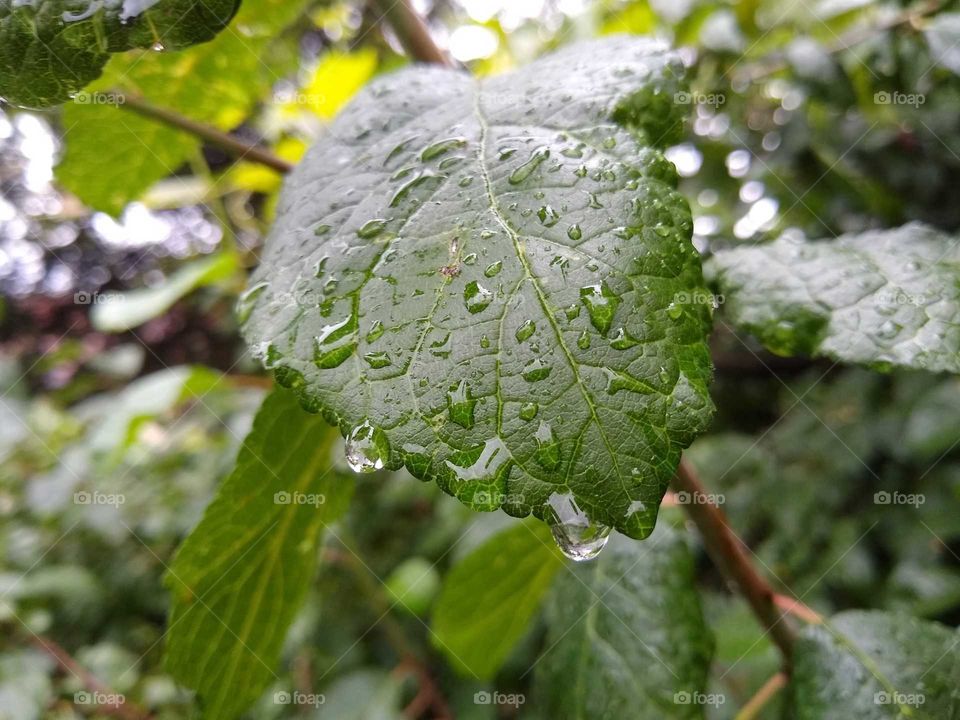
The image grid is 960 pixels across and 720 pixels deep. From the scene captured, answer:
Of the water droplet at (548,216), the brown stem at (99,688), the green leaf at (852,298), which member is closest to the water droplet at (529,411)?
the water droplet at (548,216)

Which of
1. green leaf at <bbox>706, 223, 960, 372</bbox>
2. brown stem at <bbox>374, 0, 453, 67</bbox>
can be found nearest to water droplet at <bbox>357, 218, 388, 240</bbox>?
green leaf at <bbox>706, 223, 960, 372</bbox>

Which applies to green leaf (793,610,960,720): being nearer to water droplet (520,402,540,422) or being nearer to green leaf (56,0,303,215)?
water droplet (520,402,540,422)

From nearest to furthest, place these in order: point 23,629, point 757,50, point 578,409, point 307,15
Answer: point 578,409 < point 757,50 < point 23,629 < point 307,15

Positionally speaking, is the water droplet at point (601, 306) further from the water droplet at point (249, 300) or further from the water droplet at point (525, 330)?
the water droplet at point (249, 300)

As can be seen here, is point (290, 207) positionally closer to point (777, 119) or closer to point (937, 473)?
point (777, 119)

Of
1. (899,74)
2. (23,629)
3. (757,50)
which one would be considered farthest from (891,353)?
(23,629)

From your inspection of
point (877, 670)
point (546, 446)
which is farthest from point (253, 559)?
point (877, 670)
